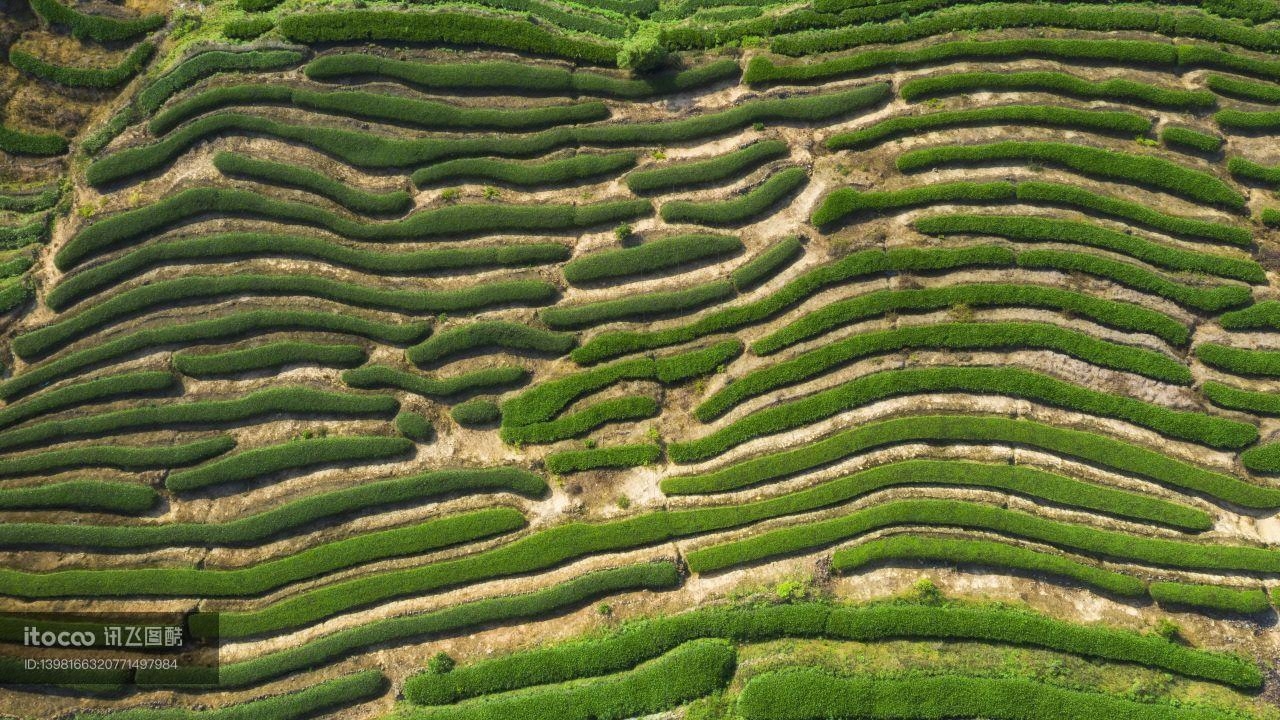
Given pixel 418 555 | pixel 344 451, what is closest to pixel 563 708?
pixel 418 555

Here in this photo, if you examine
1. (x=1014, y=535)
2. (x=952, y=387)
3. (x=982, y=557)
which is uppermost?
(x=952, y=387)

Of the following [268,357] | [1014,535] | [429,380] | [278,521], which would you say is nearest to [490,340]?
[429,380]

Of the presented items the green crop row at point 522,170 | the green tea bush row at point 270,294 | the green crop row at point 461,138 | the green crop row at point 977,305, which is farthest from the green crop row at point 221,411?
the green crop row at point 977,305

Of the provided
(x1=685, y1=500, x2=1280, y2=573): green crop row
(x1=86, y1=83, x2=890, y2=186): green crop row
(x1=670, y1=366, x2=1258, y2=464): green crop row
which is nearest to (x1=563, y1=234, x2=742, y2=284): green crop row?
(x1=86, y1=83, x2=890, y2=186): green crop row

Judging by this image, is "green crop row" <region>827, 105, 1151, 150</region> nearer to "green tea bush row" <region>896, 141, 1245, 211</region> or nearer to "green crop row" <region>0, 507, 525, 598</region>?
"green tea bush row" <region>896, 141, 1245, 211</region>

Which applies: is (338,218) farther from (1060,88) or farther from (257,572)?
(1060,88)

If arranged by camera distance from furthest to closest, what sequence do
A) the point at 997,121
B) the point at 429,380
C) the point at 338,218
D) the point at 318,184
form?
the point at 997,121, the point at 318,184, the point at 338,218, the point at 429,380
